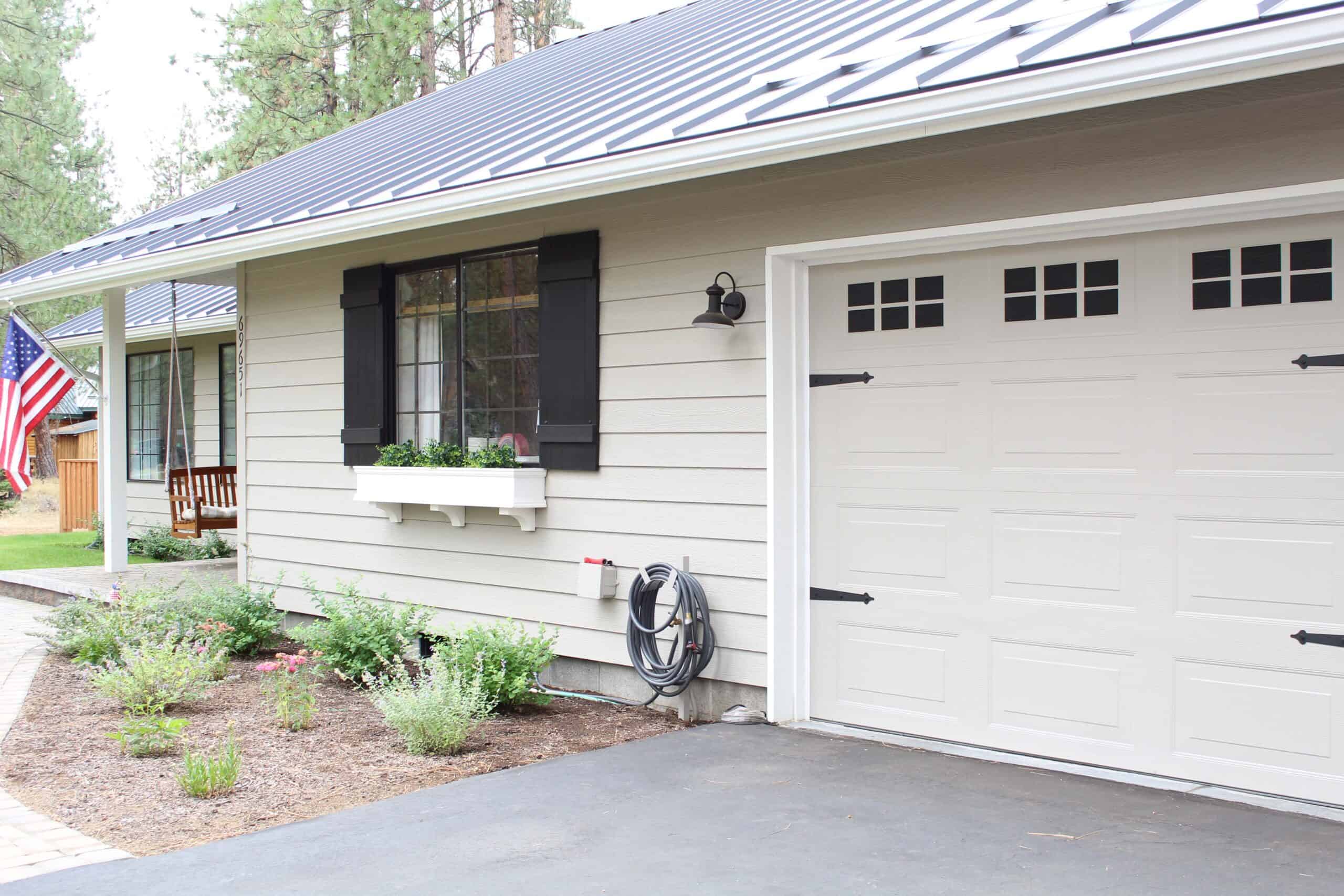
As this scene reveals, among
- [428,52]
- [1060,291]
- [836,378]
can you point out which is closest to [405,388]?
[836,378]

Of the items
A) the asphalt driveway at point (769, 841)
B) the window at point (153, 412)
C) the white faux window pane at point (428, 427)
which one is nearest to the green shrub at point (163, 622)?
the white faux window pane at point (428, 427)

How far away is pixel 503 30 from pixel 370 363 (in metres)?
12.1

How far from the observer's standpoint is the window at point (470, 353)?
20.3 feet

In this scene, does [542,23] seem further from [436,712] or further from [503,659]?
[436,712]

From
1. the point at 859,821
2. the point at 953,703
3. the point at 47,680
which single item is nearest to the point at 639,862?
the point at 859,821

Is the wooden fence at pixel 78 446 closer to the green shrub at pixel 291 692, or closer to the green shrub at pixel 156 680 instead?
the green shrub at pixel 156 680

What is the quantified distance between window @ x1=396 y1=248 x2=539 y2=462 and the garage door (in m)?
1.77

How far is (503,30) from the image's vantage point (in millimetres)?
17609

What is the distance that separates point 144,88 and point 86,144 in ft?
46.8

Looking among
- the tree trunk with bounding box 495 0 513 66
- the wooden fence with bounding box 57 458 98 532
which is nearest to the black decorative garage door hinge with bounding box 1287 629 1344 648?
the wooden fence with bounding box 57 458 98 532

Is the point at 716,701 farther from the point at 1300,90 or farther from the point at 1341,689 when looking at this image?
the point at 1300,90

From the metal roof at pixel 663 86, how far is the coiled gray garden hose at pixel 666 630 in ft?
6.18

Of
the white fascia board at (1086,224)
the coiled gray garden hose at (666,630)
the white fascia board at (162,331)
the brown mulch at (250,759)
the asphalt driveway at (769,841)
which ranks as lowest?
the brown mulch at (250,759)

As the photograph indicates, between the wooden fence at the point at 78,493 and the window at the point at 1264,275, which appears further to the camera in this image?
the wooden fence at the point at 78,493
